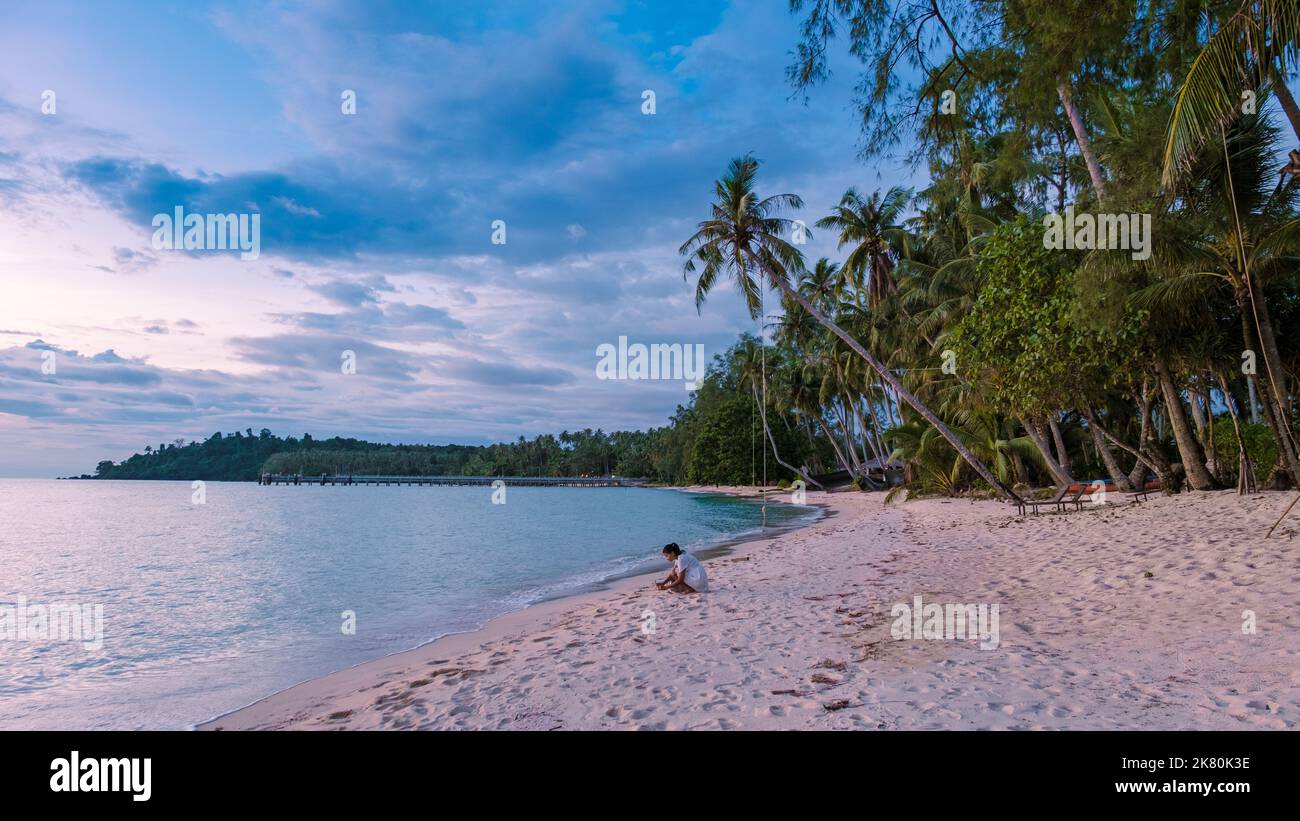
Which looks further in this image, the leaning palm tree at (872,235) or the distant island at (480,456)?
the distant island at (480,456)

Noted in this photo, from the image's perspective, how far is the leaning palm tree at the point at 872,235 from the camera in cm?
3444

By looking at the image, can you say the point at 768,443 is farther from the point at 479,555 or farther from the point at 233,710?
the point at 233,710

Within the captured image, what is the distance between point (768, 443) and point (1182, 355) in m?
54.6

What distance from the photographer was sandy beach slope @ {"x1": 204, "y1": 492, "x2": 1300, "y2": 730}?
4.38 meters

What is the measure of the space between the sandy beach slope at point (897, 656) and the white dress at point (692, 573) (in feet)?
0.91

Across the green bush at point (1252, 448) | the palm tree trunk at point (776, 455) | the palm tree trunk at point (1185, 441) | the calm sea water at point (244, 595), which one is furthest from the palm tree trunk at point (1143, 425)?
the palm tree trunk at point (776, 455)

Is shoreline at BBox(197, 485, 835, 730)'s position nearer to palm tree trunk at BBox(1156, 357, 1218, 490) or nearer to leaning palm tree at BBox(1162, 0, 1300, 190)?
leaning palm tree at BBox(1162, 0, 1300, 190)

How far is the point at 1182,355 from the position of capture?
14.0 m

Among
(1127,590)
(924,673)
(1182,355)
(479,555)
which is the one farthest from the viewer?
(479,555)

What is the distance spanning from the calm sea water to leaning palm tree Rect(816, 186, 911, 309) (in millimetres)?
15754

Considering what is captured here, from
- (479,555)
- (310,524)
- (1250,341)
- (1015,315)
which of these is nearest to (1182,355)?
(1250,341)

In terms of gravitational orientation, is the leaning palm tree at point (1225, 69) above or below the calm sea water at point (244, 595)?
above

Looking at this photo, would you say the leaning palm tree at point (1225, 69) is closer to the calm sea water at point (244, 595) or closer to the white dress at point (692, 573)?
the white dress at point (692, 573)

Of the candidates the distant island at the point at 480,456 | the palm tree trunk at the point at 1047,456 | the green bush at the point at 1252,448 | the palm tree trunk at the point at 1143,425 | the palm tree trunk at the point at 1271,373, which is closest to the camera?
the palm tree trunk at the point at 1271,373
